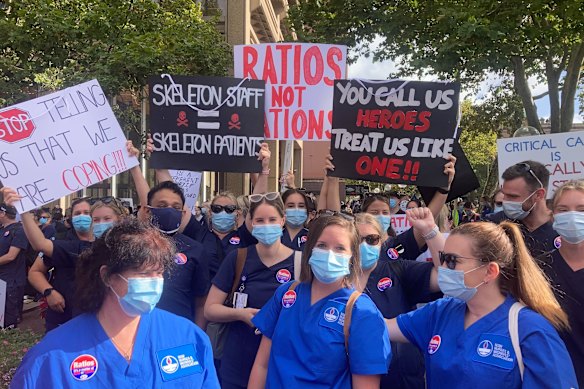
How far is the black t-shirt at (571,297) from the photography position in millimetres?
2842

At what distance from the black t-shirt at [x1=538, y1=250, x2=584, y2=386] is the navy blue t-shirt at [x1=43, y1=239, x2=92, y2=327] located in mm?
3301

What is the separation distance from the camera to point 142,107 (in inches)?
552

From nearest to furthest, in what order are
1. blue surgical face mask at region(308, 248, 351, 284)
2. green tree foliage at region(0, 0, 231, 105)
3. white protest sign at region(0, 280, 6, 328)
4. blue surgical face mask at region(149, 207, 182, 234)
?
1. blue surgical face mask at region(308, 248, 351, 284)
2. blue surgical face mask at region(149, 207, 182, 234)
3. white protest sign at region(0, 280, 6, 328)
4. green tree foliage at region(0, 0, 231, 105)

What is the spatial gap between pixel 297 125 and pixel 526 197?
7.94 ft

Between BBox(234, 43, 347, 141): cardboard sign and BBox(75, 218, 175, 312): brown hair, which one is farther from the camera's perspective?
BBox(234, 43, 347, 141): cardboard sign

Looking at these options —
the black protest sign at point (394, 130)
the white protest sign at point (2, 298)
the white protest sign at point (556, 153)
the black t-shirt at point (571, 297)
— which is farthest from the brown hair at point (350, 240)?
the white protest sign at point (2, 298)

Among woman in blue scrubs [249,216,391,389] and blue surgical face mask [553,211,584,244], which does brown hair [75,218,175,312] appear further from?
blue surgical face mask [553,211,584,244]

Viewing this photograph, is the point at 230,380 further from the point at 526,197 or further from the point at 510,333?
the point at 526,197

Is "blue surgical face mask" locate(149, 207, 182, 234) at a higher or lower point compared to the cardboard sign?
lower

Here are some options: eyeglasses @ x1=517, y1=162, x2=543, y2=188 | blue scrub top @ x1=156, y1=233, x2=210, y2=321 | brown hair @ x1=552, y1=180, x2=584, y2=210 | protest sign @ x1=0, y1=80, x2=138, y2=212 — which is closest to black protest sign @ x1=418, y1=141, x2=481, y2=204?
eyeglasses @ x1=517, y1=162, x2=543, y2=188

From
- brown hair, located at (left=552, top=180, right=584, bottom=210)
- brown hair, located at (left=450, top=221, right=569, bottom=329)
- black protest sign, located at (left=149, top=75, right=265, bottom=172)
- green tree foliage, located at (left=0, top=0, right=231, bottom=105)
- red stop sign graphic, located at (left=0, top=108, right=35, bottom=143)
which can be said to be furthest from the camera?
green tree foliage, located at (left=0, top=0, right=231, bottom=105)

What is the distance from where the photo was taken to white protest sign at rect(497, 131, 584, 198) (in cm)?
596

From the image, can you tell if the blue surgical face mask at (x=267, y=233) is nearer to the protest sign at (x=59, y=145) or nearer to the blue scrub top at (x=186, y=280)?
the blue scrub top at (x=186, y=280)

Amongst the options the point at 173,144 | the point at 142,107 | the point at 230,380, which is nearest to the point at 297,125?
the point at 173,144
